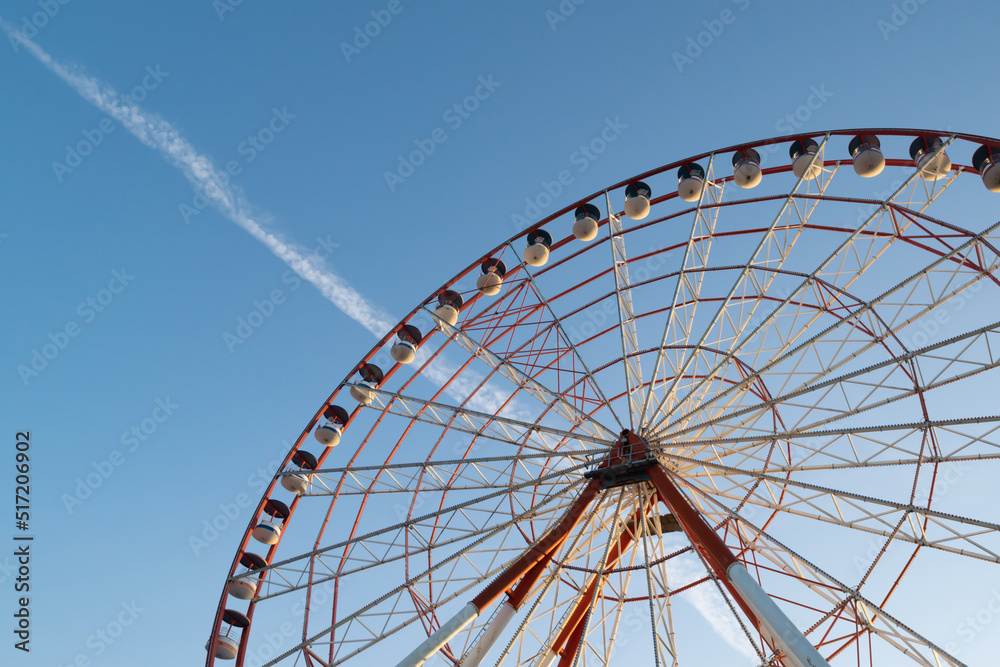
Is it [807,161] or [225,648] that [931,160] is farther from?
[225,648]

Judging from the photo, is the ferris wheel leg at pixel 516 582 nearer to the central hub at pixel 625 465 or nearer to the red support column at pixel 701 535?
the central hub at pixel 625 465

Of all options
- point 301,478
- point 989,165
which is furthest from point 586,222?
point 301,478

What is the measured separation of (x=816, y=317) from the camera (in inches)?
711

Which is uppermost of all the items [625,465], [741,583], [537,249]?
[537,249]

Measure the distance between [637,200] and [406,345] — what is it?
770 centimetres

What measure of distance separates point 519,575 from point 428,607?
3.11 meters

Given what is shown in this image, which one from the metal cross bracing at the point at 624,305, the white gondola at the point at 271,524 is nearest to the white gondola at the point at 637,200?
the metal cross bracing at the point at 624,305

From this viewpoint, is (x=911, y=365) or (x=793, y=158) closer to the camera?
(x=911, y=365)

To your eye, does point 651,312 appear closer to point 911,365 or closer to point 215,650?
point 911,365

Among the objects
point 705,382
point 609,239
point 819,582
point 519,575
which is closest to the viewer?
point 819,582

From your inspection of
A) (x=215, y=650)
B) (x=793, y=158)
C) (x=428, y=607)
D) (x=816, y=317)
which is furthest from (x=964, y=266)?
(x=215, y=650)

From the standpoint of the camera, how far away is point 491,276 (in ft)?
72.6

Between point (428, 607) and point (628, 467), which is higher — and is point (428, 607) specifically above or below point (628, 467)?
below

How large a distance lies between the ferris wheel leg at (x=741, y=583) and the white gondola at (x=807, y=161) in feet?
28.2
